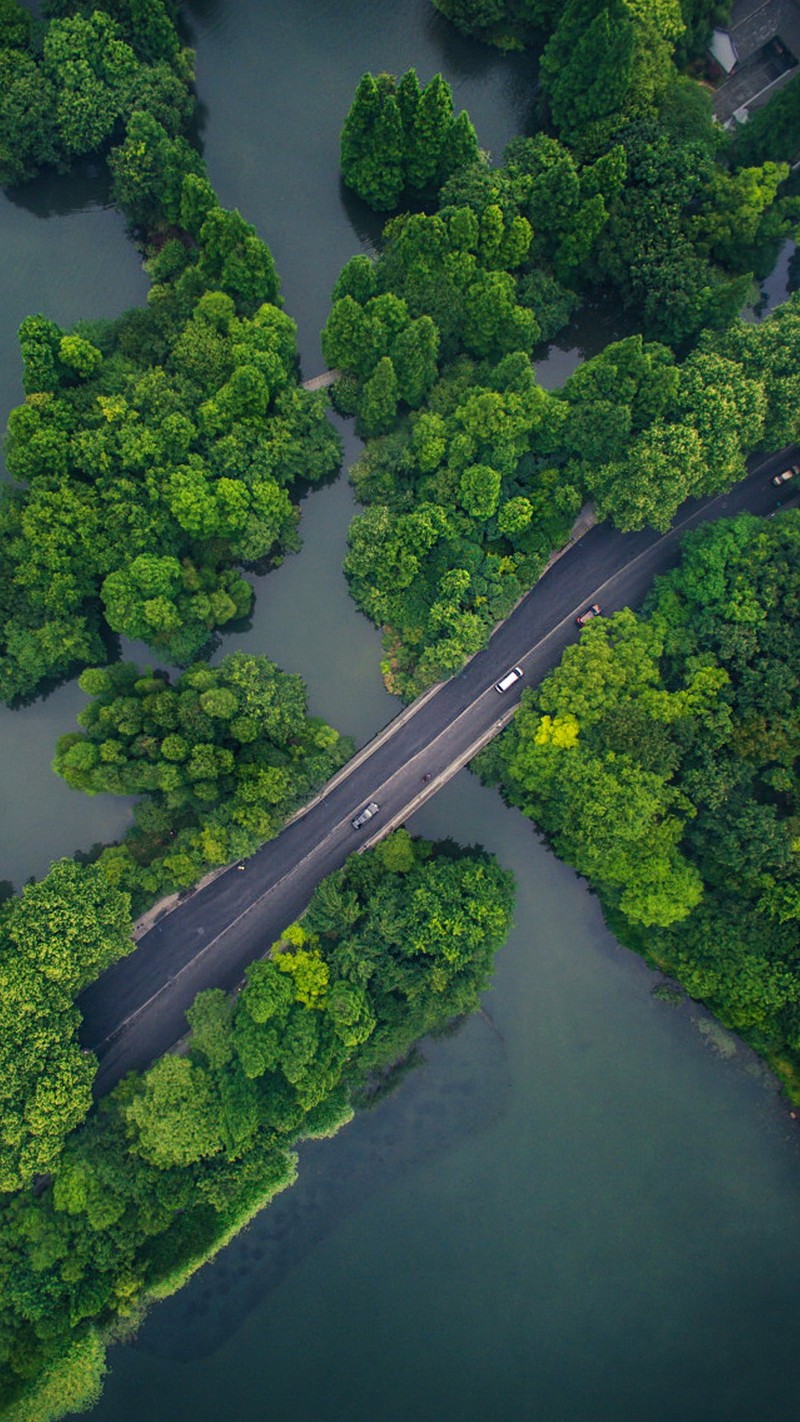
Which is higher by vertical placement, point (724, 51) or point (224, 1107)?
point (724, 51)

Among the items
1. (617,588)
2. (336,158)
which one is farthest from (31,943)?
(336,158)

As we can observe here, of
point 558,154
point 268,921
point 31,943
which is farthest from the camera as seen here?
point 268,921

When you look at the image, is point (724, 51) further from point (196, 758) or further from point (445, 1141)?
point (445, 1141)

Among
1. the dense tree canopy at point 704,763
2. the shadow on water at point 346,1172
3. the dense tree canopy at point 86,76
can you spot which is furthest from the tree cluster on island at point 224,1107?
the dense tree canopy at point 86,76

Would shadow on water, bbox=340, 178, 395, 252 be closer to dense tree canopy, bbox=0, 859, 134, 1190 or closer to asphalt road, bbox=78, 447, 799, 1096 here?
asphalt road, bbox=78, 447, 799, 1096

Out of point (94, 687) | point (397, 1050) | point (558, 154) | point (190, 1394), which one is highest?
point (558, 154)

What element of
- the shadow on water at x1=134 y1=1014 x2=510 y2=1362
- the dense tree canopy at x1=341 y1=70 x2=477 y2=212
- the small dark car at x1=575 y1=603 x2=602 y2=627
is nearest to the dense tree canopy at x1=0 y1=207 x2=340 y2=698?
the dense tree canopy at x1=341 y1=70 x2=477 y2=212

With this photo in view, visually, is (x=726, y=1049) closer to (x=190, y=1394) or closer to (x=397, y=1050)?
(x=397, y=1050)

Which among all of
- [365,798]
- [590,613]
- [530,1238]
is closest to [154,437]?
[365,798]
